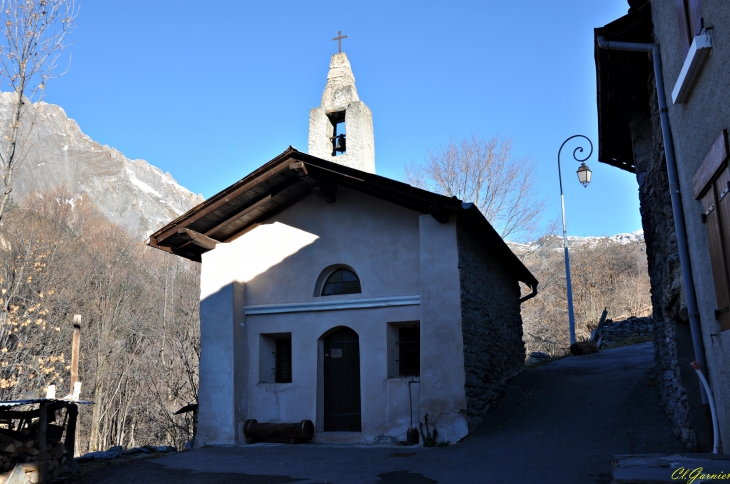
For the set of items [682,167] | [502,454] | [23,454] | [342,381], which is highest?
[682,167]

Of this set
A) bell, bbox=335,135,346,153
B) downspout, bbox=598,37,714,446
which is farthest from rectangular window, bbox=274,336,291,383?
downspout, bbox=598,37,714,446

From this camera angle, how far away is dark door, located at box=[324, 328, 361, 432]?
11250 mm

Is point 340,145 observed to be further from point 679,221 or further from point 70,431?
point 679,221

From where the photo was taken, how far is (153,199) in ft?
231

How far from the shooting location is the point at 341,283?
11.8m

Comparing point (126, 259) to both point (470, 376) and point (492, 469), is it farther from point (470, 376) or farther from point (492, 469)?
point (492, 469)

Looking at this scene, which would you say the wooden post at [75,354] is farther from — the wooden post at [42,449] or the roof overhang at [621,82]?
the roof overhang at [621,82]

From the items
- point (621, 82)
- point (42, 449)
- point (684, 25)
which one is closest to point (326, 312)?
point (42, 449)

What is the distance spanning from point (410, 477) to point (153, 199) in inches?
2668

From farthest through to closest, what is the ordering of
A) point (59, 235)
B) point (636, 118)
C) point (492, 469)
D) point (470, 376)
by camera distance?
1. point (59, 235)
2. point (470, 376)
3. point (636, 118)
4. point (492, 469)

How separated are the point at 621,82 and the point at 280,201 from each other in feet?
21.6

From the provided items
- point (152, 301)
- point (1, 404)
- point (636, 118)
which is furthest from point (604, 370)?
point (152, 301)

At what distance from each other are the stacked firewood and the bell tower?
845 cm

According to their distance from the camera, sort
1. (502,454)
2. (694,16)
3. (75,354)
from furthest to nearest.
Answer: (75,354), (502,454), (694,16)
